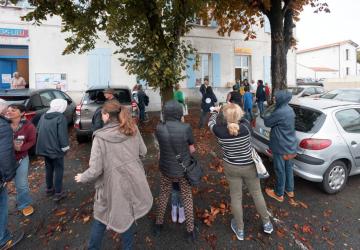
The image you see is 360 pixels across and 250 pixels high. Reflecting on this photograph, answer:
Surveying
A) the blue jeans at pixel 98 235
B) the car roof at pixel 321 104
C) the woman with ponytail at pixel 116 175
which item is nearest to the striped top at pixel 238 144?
the woman with ponytail at pixel 116 175

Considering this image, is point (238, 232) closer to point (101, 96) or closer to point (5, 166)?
point (5, 166)

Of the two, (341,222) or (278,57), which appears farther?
(278,57)

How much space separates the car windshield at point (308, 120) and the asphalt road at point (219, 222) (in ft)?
3.67

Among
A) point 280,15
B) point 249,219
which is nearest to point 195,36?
point 280,15

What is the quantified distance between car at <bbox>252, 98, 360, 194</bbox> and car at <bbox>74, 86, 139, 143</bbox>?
447 cm

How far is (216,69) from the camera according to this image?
15.7 m

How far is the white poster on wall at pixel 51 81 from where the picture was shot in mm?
12422

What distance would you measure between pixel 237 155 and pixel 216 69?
1339 cm

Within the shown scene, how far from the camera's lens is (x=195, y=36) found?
49.8 ft

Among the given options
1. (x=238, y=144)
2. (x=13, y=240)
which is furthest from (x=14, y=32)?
(x=238, y=144)

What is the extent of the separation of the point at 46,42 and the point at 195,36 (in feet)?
26.8

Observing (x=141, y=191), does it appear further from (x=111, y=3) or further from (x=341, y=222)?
(x=111, y=3)

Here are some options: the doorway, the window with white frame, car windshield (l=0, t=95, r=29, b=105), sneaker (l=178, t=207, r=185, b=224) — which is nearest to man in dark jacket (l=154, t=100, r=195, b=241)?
sneaker (l=178, t=207, r=185, b=224)

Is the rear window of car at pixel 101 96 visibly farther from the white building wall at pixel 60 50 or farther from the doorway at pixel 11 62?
the doorway at pixel 11 62
